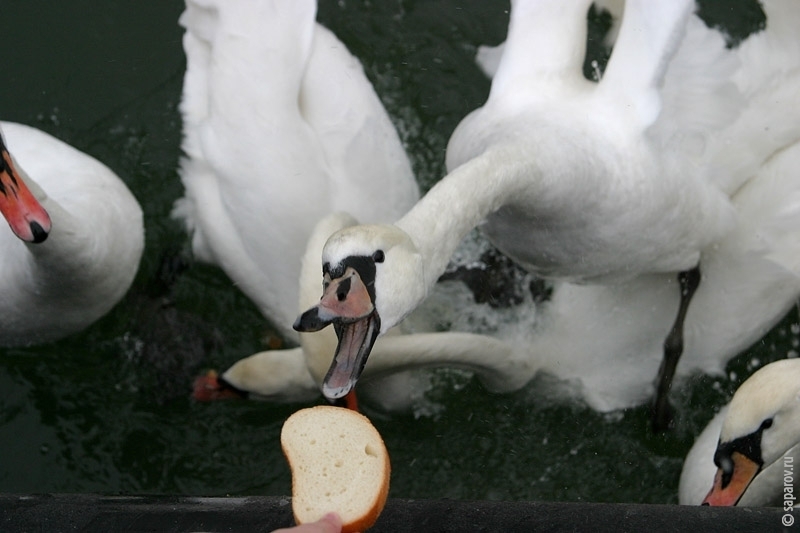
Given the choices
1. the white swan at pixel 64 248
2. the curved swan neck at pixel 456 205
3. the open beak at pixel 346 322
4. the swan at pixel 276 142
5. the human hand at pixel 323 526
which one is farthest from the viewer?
the swan at pixel 276 142

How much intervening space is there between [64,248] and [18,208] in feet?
1.22

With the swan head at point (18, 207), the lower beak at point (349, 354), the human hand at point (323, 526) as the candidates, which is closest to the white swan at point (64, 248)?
the swan head at point (18, 207)

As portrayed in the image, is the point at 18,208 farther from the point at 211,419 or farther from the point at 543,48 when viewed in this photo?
the point at 543,48

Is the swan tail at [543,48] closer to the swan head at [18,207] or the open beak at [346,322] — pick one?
the open beak at [346,322]

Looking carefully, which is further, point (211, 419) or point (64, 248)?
point (211, 419)

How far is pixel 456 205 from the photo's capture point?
2.90 meters

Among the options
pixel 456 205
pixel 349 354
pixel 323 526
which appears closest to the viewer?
pixel 323 526

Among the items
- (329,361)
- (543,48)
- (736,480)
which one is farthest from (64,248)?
(736,480)

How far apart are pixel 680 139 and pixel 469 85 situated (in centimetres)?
147

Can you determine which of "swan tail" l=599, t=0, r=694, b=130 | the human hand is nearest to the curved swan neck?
"swan tail" l=599, t=0, r=694, b=130

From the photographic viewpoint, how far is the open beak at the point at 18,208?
10.6ft

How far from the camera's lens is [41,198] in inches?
138

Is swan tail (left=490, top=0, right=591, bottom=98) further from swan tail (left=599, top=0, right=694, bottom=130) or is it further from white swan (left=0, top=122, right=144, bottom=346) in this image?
white swan (left=0, top=122, right=144, bottom=346)

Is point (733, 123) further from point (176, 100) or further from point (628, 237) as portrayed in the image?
point (176, 100)
